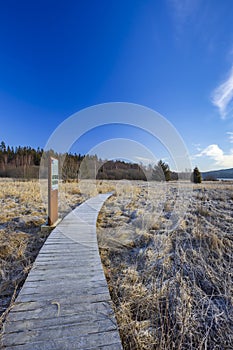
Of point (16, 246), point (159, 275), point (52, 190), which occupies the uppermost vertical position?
point (52, 190)

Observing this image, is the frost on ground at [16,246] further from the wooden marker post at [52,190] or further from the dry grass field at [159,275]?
the wooden marker post at [52,190]

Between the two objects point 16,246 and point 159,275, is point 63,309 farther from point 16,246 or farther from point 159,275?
point 16,246

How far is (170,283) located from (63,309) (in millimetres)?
1625

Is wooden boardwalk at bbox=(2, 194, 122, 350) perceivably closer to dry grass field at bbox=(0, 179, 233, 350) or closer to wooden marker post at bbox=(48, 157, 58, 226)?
dry grass field at bbox=(0, 179, 233, 350)

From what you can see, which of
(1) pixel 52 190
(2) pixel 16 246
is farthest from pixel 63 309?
(1) pixel 52 190

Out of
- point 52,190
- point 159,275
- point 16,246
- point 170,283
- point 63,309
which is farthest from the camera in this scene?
point 52,190

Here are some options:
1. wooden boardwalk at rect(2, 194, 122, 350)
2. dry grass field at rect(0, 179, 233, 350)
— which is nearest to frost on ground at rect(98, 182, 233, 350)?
dry grass field at rect(0, 179, 233, 350)

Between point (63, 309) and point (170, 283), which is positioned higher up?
point (63, 309)

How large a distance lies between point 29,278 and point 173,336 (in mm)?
1961

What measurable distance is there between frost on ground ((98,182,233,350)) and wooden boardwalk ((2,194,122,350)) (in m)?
0.27

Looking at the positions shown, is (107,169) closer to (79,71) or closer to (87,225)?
(79,71)

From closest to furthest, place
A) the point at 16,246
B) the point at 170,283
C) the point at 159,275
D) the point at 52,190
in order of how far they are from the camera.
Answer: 1. the point at 170,283
2. the point at 159,275
3. the point at 16,246
4. the point at 52,190

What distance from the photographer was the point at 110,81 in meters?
13.4

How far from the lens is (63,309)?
179 cm
